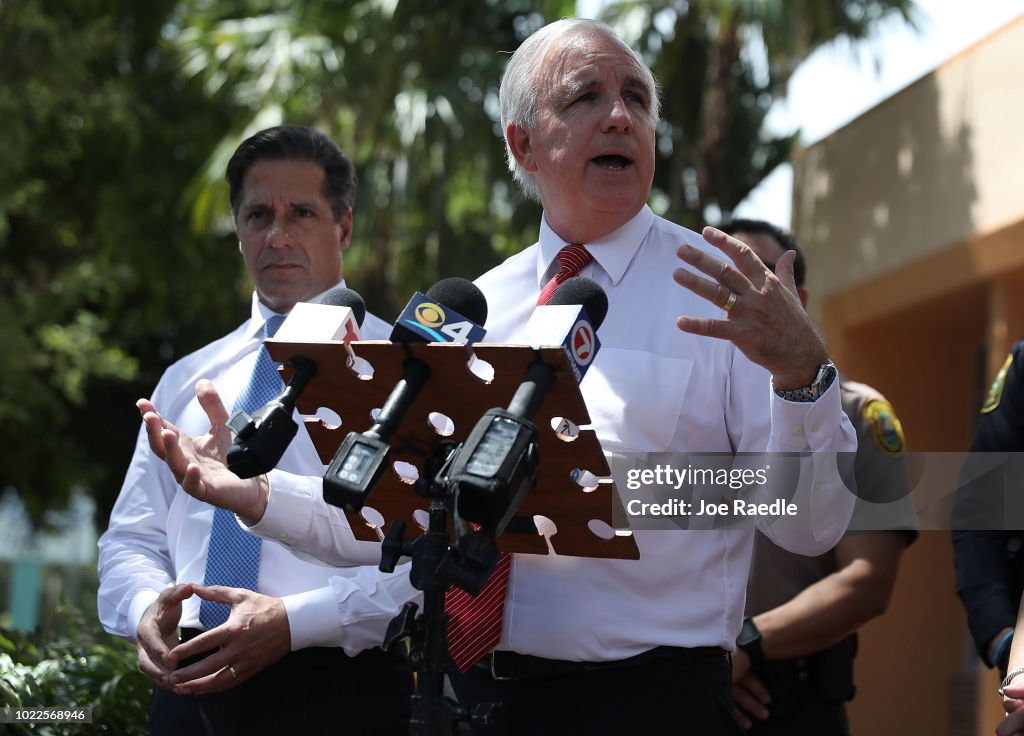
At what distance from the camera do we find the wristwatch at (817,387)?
2.27 metres

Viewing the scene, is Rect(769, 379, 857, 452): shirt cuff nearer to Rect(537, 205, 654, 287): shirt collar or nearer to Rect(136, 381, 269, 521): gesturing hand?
Rect(537, 205, 654, 287): shirt collar

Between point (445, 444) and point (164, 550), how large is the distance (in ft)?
5.60

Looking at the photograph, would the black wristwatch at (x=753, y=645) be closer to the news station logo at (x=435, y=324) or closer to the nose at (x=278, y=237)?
the nose at (x=278, y=237)

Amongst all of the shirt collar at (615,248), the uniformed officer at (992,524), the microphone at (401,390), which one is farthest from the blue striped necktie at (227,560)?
the uniformed officer at (992,524)

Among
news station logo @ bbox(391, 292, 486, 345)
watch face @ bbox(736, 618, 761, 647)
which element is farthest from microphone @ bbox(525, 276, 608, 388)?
watch face @ bbox(736, 618, 761, 647)

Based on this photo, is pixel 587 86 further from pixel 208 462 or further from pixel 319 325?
pixel 208 462

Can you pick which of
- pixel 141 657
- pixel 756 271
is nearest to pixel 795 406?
pixel 756 271

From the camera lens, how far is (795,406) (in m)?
2.28

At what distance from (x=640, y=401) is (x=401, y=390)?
2.04ft

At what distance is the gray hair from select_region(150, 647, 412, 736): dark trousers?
1214 millimetres

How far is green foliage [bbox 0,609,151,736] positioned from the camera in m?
4.05

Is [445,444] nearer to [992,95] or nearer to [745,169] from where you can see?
[992,95]

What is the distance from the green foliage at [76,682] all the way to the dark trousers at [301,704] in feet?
2.85

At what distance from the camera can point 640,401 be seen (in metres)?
2.56
